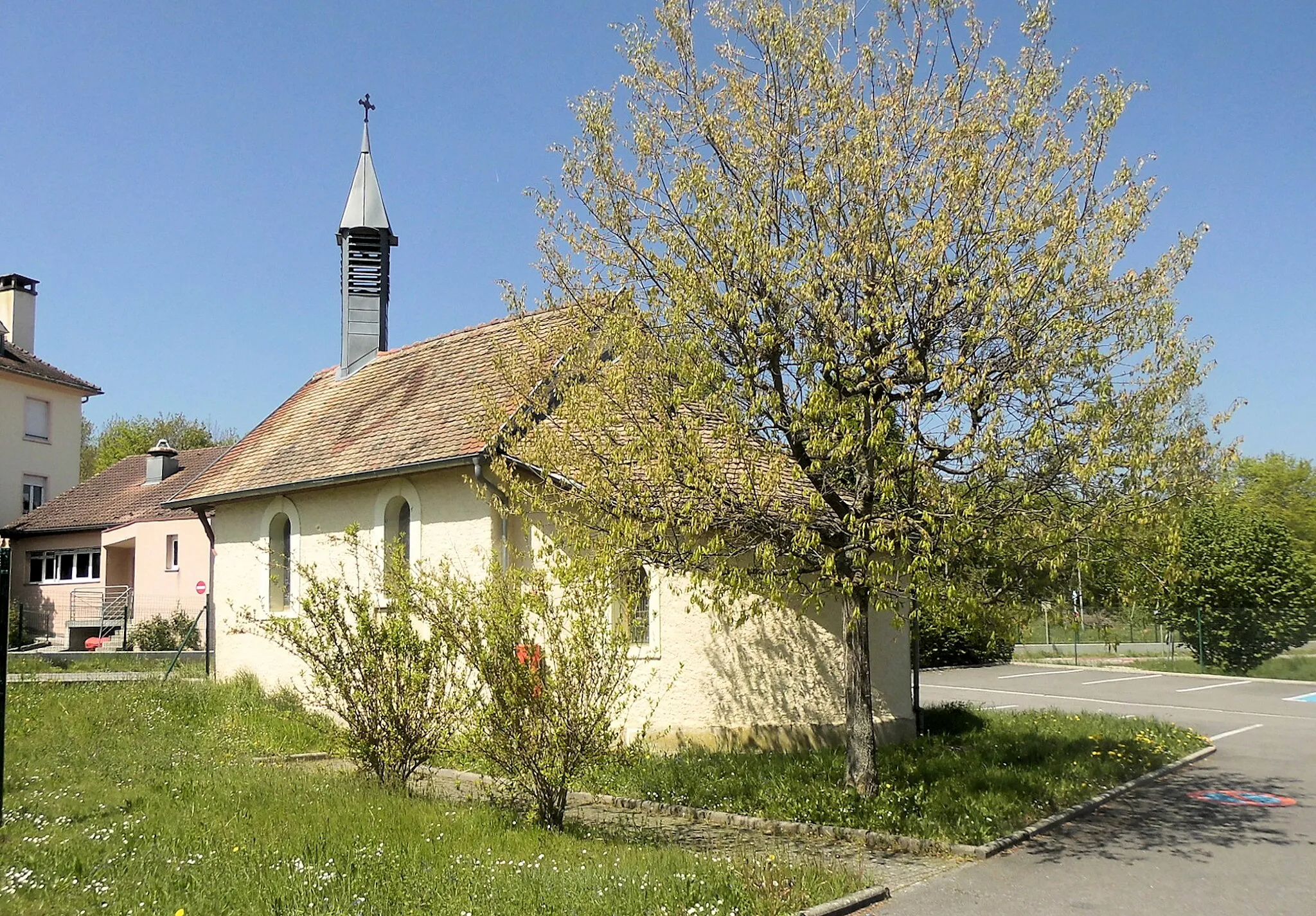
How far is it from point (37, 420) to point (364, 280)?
24887 mm

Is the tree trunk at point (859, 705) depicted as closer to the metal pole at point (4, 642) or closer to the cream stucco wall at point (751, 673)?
the cream stucco wall at point (751, 673)

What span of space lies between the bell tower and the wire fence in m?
12.9

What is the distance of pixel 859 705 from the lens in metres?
10.8

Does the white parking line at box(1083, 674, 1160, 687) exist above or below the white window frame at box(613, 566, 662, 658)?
below

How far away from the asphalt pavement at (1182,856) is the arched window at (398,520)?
10.3 m

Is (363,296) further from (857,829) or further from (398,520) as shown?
(857,829)

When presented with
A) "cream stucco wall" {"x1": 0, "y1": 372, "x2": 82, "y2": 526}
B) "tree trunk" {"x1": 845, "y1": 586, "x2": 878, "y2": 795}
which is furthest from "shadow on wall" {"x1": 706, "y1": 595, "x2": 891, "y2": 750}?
"cream stucco wall" {"x1": 0, "y1": 372, "x2": 82, "y2": 526}

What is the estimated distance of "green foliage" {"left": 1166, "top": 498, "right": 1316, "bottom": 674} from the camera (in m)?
27.9

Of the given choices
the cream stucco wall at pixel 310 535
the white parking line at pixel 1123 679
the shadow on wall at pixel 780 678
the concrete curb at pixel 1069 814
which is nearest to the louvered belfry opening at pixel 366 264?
the cream stucco wall at pixel 310 535

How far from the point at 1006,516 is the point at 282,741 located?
33.2ft

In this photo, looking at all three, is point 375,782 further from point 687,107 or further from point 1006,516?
point 687,107

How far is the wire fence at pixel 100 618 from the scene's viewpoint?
99.6ft

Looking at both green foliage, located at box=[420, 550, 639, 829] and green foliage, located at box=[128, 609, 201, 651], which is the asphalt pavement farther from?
green foliage, located at box=[128, 609, 201, 651]

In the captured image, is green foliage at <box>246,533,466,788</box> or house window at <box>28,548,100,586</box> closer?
green foliage at <box>246,533,466,788</box>
